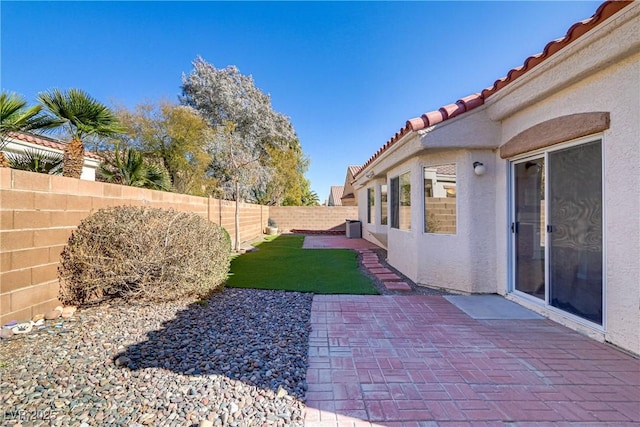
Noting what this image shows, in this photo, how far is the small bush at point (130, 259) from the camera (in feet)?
16.3

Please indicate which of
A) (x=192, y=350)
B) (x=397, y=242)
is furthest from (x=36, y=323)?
(x=397, y=242)

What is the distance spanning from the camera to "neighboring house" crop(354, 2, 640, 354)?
390 centimetres

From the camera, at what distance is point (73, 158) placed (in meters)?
6.41

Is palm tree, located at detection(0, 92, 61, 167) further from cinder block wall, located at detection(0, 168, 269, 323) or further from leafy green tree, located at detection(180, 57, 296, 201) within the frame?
leafy green tree, located at detection(180, 57, 296, 201)

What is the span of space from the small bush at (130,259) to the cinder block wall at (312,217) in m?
18.4

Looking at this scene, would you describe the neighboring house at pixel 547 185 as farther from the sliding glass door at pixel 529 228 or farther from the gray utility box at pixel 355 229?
the gray utility box at pixel 355 229

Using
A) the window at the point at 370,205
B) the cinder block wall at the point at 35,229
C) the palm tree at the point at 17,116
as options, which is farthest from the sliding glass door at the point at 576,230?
the palm tree at the point at 17,116

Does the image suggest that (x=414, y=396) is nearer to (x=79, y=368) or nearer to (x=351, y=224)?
(x=79, y=368)

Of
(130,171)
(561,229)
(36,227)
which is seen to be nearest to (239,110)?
(130,171)

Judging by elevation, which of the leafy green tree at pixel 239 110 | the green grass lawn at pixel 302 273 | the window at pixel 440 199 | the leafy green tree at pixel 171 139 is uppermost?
the leafy green tree at pixel 239 110

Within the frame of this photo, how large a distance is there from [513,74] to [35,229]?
9.23 metres

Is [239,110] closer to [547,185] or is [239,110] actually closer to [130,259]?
[130,259]

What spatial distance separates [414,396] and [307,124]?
31.0 metres

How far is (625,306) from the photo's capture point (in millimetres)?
3932
